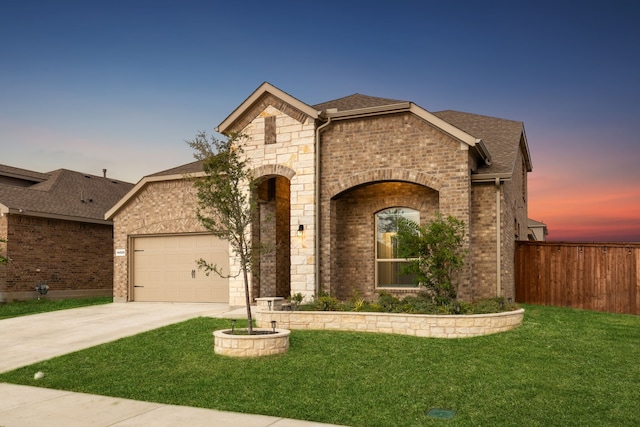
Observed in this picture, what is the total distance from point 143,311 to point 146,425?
10.8 m

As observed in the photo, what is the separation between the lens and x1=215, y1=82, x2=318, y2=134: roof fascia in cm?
1586

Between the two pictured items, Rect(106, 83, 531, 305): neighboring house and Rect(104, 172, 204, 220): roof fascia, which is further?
Rect(104, 172, 204, 220): roof fascia

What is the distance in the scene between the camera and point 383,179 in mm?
15188

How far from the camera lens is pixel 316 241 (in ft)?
51.4

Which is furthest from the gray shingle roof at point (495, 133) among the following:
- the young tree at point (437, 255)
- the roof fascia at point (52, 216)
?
the roof fascia at point (52, 216)

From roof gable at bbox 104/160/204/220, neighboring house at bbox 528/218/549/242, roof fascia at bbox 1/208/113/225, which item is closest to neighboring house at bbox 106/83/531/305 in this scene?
roof gable at bbox 104/160/204/220

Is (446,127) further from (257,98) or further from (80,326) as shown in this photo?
(80,326)

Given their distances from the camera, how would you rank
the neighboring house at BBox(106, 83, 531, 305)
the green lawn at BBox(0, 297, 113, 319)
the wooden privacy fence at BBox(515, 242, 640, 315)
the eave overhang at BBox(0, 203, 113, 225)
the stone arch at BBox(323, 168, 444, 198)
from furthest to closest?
the eave overhang at BBox(0, 203, 113, 225) < the green lawn at BBox(0, 297, 113, 319) < the wooden privacy fence at BBox(515, 242, 640, 315) < the neighboring house at BBox(106, 83, 531, 305) < the stone arch at BBox(323, 168, 444, 198)

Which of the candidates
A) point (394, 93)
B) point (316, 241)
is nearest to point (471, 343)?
point (316, 241)

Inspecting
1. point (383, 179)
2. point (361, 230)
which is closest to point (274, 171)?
point (361, 230)

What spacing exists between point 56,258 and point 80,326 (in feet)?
30.4

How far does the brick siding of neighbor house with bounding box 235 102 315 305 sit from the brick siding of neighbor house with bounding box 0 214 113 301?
32.0ft

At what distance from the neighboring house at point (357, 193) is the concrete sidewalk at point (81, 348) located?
2396mm

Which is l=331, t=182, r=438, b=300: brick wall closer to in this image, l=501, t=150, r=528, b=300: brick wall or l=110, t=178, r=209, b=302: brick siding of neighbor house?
l=501, t=150, r=528, b=300: brick wall
